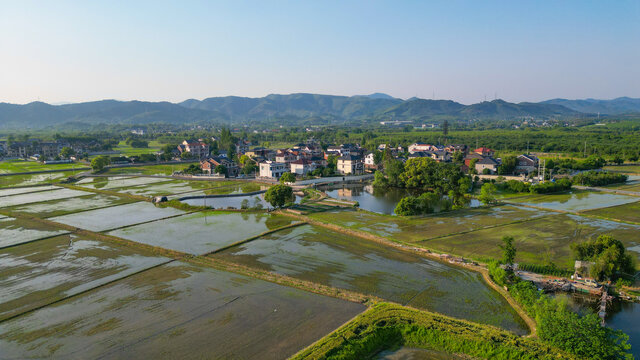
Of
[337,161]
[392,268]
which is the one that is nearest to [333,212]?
[392,268]

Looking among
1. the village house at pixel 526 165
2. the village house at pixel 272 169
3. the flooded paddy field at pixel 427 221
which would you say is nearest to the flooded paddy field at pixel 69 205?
the village house at pixel 272 169

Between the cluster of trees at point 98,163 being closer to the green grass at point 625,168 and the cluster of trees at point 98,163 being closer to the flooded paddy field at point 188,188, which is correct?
the flooded paddy field at point 188,188

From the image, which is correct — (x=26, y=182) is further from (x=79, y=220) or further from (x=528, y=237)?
(x=528, y=237)

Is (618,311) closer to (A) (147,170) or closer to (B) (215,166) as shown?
(B) (215,166)

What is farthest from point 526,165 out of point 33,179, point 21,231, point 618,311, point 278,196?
point 33,179

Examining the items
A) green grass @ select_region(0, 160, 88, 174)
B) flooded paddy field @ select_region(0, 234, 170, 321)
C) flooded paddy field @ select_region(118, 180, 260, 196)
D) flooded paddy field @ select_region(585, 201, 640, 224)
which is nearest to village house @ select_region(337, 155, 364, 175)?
flooded paddy field @ select_region(118, 180, 260, 196)
